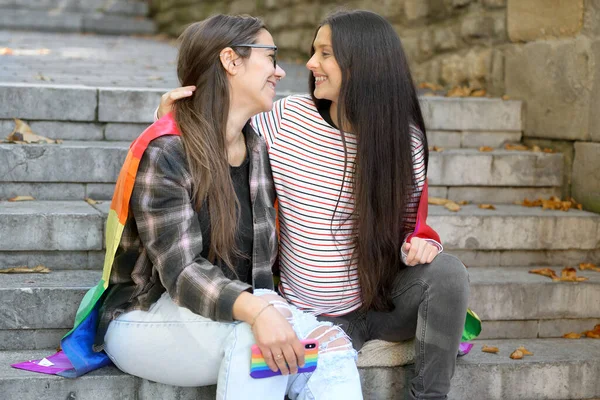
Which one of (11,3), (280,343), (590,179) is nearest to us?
(280,343)

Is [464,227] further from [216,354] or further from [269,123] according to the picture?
[216,354]

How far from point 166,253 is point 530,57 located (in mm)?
3128

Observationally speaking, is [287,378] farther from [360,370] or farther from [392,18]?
[392,18]

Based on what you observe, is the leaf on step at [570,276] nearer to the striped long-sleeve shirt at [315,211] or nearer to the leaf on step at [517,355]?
the leaf on step at [517,355]

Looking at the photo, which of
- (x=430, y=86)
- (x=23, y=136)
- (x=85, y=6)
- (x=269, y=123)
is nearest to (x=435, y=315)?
(x=269, y=123)

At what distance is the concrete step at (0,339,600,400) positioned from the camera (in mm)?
2789

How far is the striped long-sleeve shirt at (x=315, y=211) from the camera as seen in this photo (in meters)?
2.91

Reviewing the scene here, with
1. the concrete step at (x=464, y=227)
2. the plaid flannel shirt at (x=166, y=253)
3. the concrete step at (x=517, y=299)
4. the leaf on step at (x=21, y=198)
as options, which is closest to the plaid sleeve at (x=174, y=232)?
the plaid flannel shirt at (x=166, y=253)

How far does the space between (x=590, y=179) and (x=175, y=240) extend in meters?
2.65

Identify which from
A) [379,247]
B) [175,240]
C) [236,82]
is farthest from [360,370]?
[236,82]

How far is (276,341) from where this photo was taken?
2408mm

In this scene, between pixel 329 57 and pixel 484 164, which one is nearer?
pixel 329 57

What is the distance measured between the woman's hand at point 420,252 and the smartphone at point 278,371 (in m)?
0.48

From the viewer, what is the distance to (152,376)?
2.66 m
